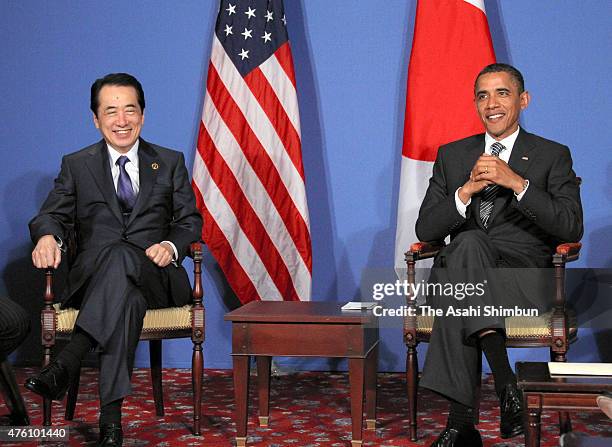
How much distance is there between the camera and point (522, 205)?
145 inches

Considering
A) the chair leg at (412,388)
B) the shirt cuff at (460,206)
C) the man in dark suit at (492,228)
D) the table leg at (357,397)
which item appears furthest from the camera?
the shirt cuff at (460,206)

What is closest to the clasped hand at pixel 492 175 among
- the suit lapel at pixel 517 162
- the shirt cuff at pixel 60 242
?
the suit lapel at pixel 517 162

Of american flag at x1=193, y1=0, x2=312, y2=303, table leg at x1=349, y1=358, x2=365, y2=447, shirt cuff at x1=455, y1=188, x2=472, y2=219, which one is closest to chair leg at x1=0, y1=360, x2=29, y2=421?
table leg at x1=349, y1=358, x2=365, y2=447

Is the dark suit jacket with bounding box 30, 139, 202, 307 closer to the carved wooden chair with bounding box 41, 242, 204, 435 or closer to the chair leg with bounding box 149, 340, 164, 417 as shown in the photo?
the carved wooden chair with bounding box 41, 242, 204, 435

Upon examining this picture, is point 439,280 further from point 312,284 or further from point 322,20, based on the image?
point 322,20

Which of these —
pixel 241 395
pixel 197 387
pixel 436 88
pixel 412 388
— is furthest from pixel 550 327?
pixel 436 88

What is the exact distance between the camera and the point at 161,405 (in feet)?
13.5

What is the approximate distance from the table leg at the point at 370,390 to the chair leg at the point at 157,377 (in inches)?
37.0

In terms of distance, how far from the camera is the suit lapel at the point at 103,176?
399 cm

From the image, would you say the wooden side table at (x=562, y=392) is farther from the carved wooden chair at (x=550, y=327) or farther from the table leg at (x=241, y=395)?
the table leg at (x=241, y=395)

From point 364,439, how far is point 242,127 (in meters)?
2.05

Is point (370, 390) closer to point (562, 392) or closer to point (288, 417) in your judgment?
point (288, 417)

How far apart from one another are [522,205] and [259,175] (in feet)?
5.86

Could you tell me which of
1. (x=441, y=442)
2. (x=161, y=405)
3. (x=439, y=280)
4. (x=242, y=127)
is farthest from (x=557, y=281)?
(x=242, y=127)
